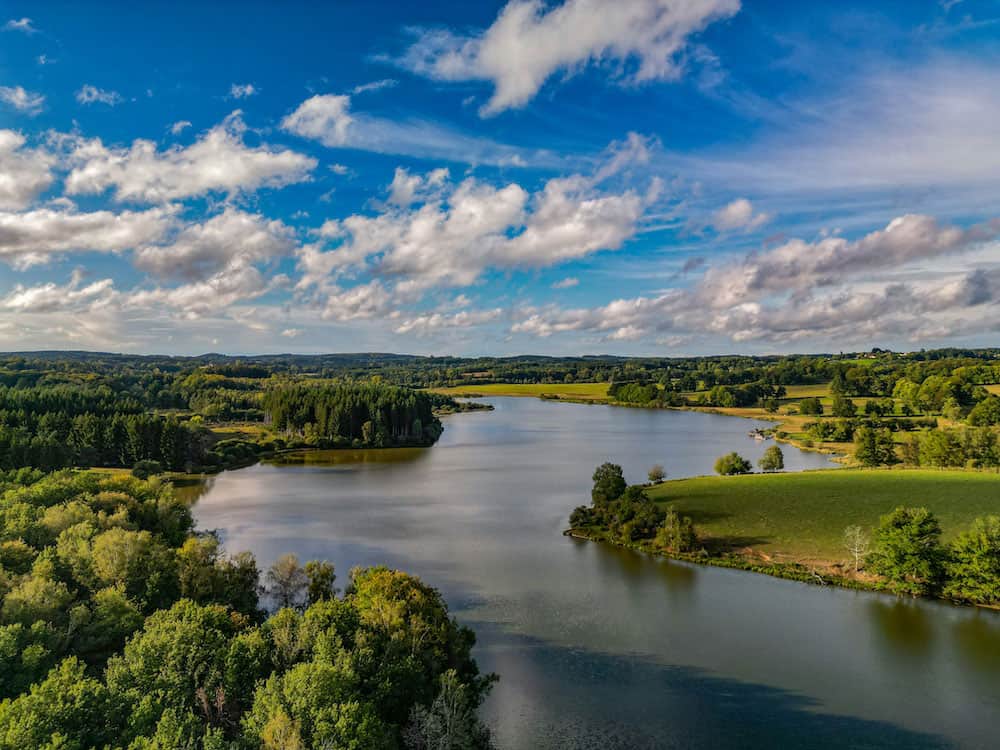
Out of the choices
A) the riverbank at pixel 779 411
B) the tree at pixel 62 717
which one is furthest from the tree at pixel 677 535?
the riverbank at pixel 779 411

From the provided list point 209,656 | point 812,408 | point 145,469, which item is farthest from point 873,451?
point 145,469

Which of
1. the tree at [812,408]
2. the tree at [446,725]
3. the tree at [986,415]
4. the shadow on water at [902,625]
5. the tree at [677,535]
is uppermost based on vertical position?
the tree at [986,415]

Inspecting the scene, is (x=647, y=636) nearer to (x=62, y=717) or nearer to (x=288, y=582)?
(x=288, y=582)

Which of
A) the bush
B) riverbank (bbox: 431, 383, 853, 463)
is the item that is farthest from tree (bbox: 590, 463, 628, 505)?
the bush

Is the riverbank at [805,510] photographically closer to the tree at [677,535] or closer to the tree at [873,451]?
the tree at [677,535]

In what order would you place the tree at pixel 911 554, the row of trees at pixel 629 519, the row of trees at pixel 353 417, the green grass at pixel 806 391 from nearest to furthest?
the tree at pixel 911 554
the row of trees at pixel 629 519
the row of trees at pixel 353 417
the green grass at pixel 806 391
